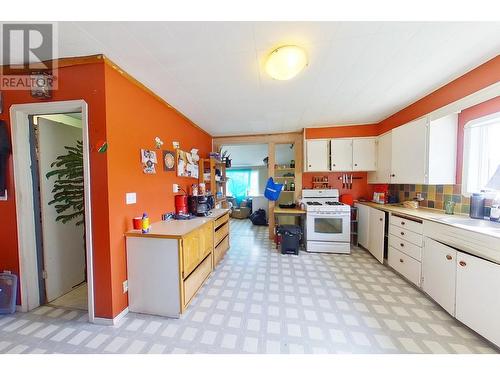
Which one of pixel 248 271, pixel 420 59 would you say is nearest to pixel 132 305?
pixel 248 271

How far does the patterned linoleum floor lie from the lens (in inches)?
54.2

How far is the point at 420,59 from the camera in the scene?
1.62 metres

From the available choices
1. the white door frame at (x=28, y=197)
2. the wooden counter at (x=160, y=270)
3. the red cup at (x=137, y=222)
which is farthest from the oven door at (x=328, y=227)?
the white door frame at (x=28, y=197)

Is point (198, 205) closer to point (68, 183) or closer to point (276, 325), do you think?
point (68, 183)

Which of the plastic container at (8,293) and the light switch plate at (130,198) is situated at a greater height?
the light switch plate at (130,198)

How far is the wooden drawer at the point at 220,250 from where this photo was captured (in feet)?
9.03

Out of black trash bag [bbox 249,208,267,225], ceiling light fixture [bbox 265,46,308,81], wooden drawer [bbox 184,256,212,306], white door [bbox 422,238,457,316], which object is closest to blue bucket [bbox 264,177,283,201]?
black trash bag [bbox 249,208,267,225]

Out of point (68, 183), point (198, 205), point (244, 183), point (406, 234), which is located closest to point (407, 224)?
point (406, 234)

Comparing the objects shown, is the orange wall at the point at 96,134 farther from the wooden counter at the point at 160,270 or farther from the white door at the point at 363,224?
the white door at the point at 363,224

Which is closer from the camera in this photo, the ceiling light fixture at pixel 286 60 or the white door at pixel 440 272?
the ceiling light fixture at pixel 286 60

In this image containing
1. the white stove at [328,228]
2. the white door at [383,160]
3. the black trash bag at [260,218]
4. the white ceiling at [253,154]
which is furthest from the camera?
the white ceiling at [253,154]
